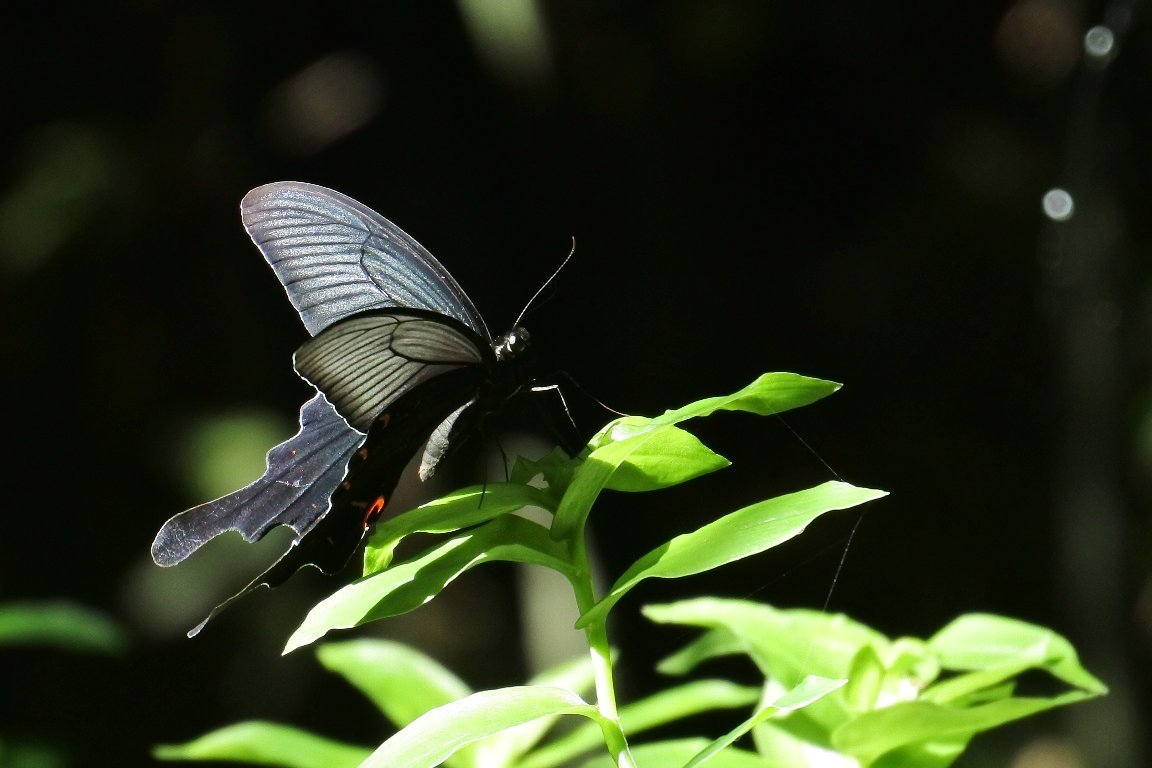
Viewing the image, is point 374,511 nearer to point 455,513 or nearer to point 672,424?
point 455,513

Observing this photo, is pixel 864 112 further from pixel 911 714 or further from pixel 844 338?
pixel 911 714

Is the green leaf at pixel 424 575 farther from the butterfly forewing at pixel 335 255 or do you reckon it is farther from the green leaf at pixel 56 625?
the green leaf at pixel 56 625

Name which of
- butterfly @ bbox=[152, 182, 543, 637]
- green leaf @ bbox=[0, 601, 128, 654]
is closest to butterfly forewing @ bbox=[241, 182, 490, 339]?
butterfly @ bbox=[152, 182, 543, 637]

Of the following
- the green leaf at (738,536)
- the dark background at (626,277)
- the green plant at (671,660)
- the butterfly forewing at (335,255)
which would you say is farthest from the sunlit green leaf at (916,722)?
the dark background at (626,277)

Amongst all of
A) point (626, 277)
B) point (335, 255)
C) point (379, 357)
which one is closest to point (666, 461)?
point (379, 357)

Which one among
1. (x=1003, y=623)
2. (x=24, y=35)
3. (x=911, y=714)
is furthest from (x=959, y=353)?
(x=24, y=35)
